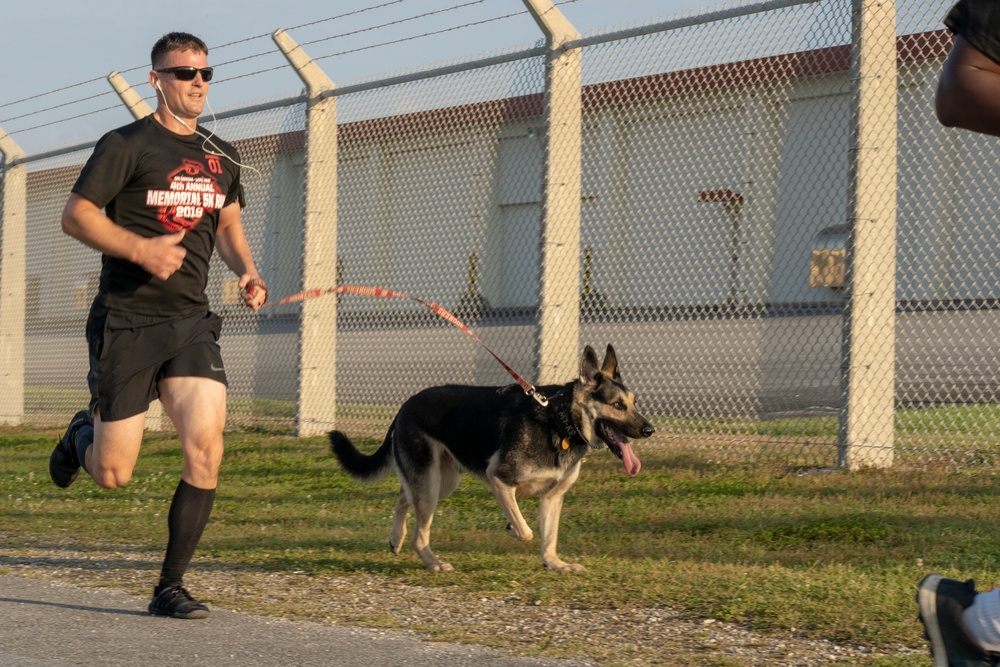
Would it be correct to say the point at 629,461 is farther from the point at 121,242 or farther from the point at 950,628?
the point at 950,628

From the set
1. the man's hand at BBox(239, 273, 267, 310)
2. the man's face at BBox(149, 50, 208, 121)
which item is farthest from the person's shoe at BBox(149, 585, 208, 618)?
the man's face at BBox(149, 50, 208, 121)

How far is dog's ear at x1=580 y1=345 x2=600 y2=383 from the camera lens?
→ 19.2 ft

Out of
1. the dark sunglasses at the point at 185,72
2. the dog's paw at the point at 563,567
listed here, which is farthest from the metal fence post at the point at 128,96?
the dog's paw at the point at 563,567

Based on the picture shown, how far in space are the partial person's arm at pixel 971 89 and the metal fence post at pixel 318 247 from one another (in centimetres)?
809

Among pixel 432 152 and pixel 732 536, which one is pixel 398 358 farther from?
pixel 732 536

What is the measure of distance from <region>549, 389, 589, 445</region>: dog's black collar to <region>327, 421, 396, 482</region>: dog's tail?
99 cm

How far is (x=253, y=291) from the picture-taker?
16.2ft

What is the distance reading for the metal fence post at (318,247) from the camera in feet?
33.9

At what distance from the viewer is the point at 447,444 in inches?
232

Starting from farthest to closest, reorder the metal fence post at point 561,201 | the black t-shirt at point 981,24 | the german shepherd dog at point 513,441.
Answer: the metal fence post at point 561,201 → the german shepherd dog at point 513,441 → the black t-shirt at point 981,24

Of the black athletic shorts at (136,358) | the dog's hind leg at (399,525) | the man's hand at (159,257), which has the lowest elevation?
the dog's hind leg at (399,525)

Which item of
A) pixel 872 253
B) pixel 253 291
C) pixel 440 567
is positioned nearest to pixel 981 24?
pixel 253 291

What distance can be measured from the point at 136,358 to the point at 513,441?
189 centimetres

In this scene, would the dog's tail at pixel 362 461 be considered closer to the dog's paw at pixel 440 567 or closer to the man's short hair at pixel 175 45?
the dog's paw at pixel 440 567
